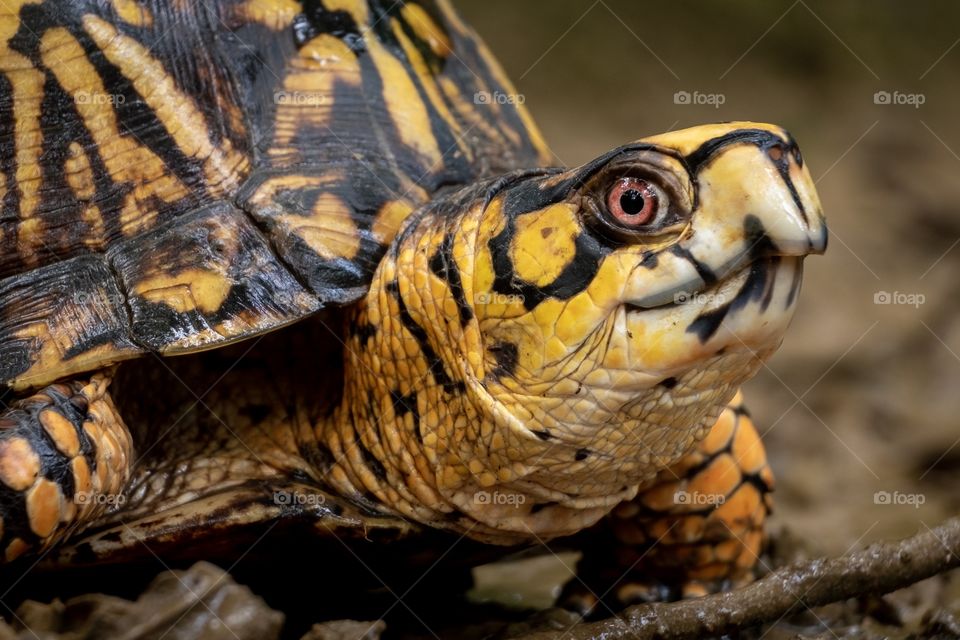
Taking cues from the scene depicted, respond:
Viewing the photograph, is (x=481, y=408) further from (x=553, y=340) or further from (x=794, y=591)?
(x=794, y=591)

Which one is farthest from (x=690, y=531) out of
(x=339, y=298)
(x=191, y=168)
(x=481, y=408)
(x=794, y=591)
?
(x=191, y=168)

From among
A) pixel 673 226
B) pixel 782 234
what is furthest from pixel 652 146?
pixel 782 234

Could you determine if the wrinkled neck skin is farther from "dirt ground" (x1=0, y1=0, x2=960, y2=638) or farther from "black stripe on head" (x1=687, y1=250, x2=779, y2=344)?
"dirt ground" (x1=0, y1=0, x2=960, y2=638)

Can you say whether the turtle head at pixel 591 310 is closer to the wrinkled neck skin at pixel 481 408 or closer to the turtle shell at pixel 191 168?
the wrinkled neck skin at pixel 481 408

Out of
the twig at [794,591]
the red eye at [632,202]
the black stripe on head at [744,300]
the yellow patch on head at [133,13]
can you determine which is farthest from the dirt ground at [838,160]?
the yellow patch on head at [133,13]

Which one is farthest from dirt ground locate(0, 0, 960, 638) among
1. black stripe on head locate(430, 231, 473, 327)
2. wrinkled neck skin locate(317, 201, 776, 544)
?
black stripe on head locate(430, 231, 473, 327)

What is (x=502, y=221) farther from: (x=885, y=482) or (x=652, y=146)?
(x=885, y=482)
